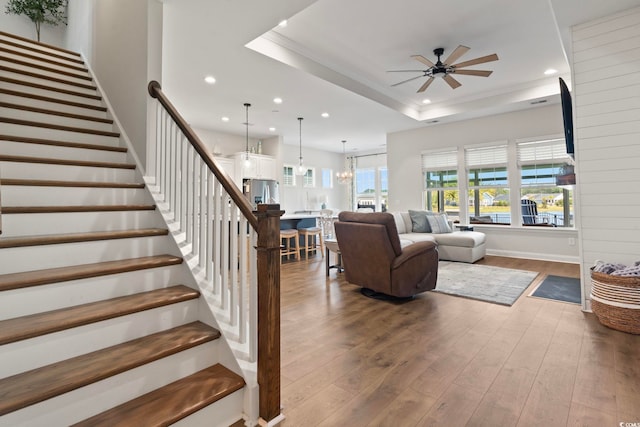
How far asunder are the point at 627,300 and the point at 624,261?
1.75 feet

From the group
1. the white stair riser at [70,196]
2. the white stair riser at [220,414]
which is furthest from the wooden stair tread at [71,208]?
the white stair riser at [220,414]

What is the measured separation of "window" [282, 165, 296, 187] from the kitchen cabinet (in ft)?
2.33

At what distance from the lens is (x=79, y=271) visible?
1.61 m

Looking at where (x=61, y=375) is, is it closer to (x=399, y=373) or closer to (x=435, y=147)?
(x=399, y=373)

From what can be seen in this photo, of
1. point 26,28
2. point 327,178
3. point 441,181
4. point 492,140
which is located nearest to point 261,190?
point 327,178

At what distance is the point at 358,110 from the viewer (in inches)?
234

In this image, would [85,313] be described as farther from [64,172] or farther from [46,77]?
[46,77]

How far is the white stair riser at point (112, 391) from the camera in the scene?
1154 millimetres

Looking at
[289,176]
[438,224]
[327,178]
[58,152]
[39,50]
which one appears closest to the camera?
[58,152]

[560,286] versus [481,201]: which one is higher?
[481,201]

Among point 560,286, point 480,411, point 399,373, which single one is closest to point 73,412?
point 399,373

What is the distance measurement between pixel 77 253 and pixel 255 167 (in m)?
5.77

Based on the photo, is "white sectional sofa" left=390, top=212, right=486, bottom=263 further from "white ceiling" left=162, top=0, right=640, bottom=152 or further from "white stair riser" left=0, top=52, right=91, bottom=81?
"white stair riser" left=0, top=52, right=91, bottom=81

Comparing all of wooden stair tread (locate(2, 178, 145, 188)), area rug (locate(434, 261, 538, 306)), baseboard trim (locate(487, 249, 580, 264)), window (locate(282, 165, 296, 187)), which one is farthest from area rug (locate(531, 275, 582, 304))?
window (locate(282, 165, 296, 187))
